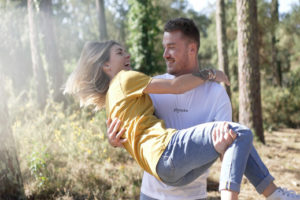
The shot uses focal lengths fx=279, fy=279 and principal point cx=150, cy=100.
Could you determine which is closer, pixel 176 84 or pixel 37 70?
pixel 176 84

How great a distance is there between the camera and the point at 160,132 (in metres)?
2.22

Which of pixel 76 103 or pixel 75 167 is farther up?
pixel 76 103

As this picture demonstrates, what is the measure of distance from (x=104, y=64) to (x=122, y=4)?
2976cm

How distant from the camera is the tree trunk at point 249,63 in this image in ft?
24.9

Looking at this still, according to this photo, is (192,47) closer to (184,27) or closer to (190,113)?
(184,27)

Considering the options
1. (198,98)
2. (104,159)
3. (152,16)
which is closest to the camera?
(198,98)

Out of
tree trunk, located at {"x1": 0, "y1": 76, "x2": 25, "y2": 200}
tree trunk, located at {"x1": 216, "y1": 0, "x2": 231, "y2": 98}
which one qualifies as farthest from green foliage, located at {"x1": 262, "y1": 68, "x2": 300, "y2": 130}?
tree trunk, located at {"x1": 0, "y1": 76, "x2": 25, "y2": 200}

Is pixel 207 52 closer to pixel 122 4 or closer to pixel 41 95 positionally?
pixel 122 4

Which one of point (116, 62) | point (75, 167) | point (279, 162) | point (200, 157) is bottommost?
point (279, 162)

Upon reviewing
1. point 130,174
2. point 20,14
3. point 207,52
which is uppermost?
point 20,14

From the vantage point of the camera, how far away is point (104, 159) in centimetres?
611

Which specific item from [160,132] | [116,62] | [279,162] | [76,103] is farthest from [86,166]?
[76,103]

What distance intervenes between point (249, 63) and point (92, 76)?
5930mm

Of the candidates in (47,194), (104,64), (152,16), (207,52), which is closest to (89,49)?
(104,64)
